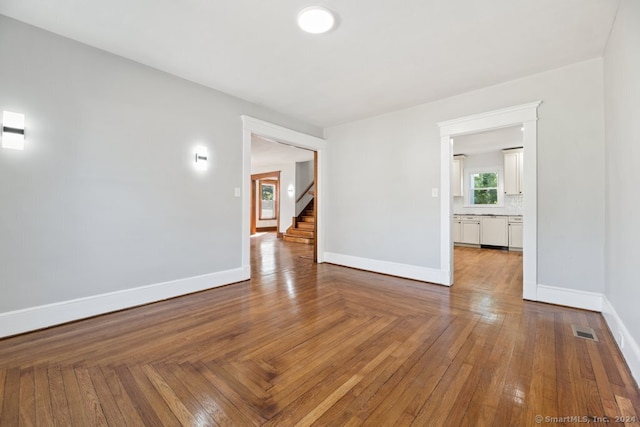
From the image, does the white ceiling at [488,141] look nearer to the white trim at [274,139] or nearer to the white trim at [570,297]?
the white trim at [274,139]

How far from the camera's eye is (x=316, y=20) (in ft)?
7.05

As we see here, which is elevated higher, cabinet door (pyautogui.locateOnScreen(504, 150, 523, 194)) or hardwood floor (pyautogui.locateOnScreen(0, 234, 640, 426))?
cabinet door (pyautogui.locateOnScreen(504, 150, 523, 194))

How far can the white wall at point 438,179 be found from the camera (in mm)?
2748

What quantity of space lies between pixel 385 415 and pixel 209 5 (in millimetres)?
2903

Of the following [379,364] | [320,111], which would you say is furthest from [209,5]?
[379,364]

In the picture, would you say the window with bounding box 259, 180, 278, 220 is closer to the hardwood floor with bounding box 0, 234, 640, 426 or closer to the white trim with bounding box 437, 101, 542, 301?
the hardwood floor with bounding box 0, 234, 640, 426

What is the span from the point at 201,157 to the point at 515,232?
274 inches

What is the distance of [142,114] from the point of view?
2885 mm

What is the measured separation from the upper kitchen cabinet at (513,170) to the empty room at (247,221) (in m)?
3.88

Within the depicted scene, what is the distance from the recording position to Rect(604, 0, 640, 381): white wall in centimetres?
166

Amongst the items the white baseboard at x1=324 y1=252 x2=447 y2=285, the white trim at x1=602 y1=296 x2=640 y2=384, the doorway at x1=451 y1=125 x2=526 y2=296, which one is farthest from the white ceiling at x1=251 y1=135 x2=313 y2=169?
the white trim at x1=602 y1=296 x2=640 y2=384

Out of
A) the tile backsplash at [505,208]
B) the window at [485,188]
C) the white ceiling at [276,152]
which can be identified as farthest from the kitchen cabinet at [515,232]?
the white ceiling at [276,152]

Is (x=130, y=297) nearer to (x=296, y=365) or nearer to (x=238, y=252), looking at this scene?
(x=238, y=252)

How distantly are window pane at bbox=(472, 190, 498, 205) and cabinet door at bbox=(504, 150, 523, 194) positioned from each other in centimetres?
46
